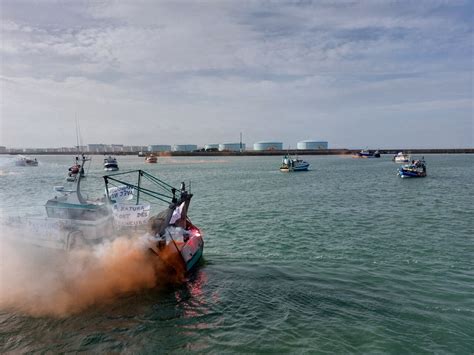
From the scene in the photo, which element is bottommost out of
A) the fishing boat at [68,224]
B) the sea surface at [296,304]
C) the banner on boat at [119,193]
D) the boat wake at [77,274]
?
the sea surface at [296,304]

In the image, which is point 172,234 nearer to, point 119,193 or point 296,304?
point 119,193

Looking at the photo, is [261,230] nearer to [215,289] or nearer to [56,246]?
[215,289]

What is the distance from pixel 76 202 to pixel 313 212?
21.9 m

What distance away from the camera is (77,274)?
13891mm

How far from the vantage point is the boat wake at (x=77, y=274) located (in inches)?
511

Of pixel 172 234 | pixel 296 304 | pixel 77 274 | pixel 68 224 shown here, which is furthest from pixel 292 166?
pixel 77 274

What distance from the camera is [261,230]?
25.5m

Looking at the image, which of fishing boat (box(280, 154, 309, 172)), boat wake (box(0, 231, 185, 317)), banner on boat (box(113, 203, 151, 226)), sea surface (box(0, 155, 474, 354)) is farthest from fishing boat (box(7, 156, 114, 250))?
fishing boat (box(280, 154, 309, 172))

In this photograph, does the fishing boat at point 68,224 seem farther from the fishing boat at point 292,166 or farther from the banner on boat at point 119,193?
the fishing boat at point 292,166

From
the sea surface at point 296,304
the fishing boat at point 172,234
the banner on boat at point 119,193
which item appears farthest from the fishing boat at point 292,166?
the banner on boat at point 119,193

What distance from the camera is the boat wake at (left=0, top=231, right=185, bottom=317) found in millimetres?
12977

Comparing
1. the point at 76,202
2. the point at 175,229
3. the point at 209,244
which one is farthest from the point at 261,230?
the point at 76,202

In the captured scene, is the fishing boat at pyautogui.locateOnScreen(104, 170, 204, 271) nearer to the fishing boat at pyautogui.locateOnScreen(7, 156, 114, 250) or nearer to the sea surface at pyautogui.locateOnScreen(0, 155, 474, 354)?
the sea surface at pyautogui.locateOnScreen(0, 155, 474, 354)

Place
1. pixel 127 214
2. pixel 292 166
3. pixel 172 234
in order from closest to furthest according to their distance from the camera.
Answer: pixel 127 214 → pixel 172 234 → pixel 292 166
